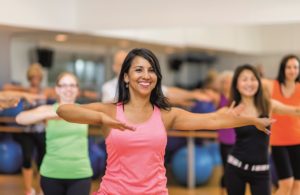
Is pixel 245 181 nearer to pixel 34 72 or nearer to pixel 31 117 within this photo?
pixel 31 117

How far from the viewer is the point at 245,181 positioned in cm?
388

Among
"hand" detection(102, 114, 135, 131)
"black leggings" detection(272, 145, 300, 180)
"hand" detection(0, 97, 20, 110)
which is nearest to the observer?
"hand" detection(102, 114, 135, 131)

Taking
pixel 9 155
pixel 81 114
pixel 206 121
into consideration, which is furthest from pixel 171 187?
pixel 81 114

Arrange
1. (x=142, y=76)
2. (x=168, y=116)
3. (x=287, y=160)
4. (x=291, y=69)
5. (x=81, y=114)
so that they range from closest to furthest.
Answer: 1. (x=81, y=114)
2. (x=142, y=76)
3. (x=168, y=116)
4. (x=287, y=160)
5. (x=291, y=69)

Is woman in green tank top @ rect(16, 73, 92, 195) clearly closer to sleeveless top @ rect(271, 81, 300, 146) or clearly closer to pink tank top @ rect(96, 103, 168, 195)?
pink tank top @ rect(96, 103, 168, 195)

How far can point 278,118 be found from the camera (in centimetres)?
466

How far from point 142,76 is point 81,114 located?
0.37m

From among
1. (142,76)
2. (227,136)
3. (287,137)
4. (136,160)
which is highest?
(142,76)

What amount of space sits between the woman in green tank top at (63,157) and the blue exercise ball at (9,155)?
3.68 m

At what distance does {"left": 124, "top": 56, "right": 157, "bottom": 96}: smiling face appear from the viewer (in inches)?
103

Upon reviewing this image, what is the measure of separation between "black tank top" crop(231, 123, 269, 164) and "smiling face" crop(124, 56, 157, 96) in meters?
1.46

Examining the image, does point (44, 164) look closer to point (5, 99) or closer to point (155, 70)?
point (5, 99)

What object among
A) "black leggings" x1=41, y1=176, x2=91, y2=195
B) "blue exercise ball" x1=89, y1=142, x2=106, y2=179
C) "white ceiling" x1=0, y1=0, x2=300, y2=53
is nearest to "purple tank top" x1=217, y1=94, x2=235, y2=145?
"white ceiling" x1=0, y1=0, x2=300, y2=53

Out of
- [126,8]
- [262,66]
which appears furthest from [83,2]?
[262,66]
